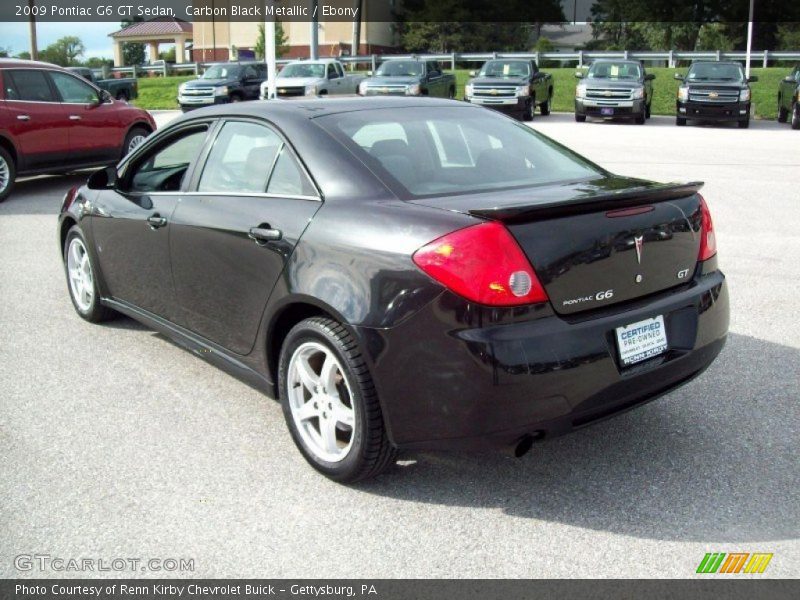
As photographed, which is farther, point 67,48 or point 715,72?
point 67,48

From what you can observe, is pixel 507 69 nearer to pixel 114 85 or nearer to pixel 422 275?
pixel 114 85

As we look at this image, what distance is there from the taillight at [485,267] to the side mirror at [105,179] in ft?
9.49

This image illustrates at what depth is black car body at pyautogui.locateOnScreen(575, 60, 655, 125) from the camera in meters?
23.6

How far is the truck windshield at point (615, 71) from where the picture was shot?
2458 centimetres

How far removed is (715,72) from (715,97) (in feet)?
4.57

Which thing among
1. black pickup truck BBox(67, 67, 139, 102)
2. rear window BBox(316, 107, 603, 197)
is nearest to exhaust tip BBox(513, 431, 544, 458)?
rear window BBox(316, 107, 603, 197)

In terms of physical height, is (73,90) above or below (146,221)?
above

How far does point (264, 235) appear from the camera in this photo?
387 cm

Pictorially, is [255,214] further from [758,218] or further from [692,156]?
[692,156]

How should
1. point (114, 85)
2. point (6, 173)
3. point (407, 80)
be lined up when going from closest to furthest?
point (6, 173)
point (407, 80)
point (114, 85)

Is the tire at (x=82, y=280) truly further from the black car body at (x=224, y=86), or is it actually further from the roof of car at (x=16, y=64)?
the black car body at (x=224, y=86)

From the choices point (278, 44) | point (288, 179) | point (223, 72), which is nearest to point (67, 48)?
point (278, 44)

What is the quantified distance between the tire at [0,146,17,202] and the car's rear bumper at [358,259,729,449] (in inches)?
391

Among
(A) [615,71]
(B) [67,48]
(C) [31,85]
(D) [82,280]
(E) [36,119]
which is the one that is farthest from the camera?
(B) [67,48]
